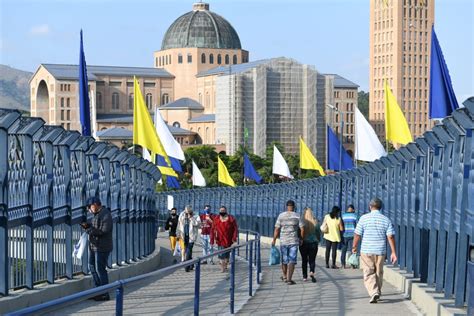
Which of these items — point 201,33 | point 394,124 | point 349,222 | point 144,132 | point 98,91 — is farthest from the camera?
point 201,33

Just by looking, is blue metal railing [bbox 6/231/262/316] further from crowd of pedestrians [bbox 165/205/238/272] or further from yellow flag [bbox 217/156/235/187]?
yellow flag [bbox 217/156/235/187]

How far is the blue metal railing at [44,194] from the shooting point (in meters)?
15.1

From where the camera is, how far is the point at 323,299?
17.3 m

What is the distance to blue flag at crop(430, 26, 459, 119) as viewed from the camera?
27625mm

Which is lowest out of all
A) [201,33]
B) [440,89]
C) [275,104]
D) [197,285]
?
[275,104]

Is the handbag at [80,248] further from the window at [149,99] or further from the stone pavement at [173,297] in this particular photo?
the window at [149,99]

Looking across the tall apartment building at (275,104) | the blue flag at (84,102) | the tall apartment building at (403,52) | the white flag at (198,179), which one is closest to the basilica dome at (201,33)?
the tall apartment building at (275,104)

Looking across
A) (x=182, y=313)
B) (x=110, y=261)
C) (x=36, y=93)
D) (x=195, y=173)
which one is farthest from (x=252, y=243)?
(x=36, y=93)

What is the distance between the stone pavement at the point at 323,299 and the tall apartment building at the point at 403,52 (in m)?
151

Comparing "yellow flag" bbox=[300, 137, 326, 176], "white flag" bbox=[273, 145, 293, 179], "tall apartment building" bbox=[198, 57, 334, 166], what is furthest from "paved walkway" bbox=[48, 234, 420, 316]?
"tall apartment building" bbox=[198, 57, 334, 166]

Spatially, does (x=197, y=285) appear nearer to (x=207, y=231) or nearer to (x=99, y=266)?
(x=99, y=266)

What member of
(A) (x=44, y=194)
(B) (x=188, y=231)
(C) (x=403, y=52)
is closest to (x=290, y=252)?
(A) (x=44, y=194)

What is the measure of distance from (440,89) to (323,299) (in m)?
11.8

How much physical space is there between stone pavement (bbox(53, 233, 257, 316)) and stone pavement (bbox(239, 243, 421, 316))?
61 centimetres
